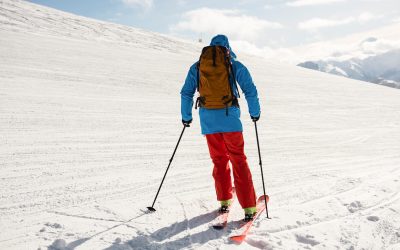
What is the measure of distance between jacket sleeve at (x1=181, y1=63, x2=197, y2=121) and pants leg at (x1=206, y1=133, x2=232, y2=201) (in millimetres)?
411

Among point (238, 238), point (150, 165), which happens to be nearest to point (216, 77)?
point (238, 238)

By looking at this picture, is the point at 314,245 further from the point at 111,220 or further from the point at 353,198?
the point at 111,220

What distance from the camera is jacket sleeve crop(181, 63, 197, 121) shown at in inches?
177

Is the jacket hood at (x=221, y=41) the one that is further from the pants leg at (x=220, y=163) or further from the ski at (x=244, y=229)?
the ski at (x=244, y=229)

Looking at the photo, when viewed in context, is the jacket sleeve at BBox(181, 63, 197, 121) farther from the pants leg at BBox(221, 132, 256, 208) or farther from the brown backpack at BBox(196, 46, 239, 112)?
the pants leg at BBox(221, 132, 256, 208)

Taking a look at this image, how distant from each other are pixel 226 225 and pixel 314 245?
983 mm

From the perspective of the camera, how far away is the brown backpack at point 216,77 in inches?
165

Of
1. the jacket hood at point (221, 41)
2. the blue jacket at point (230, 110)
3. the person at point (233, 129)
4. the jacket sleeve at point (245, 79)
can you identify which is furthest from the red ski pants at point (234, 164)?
the jacket hood at point (221, 41)

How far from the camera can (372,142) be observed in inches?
403

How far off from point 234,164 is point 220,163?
0.23 metres

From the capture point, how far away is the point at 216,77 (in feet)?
13.9

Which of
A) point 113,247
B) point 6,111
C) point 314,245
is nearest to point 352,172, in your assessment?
point 314,245

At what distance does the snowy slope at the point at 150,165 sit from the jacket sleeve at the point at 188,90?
1221 mm

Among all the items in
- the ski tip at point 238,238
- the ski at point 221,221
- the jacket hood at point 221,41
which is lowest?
the ski tip at point 238,238
